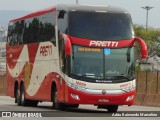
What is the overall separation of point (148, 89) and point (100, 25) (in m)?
12.4

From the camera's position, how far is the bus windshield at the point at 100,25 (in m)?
23.8

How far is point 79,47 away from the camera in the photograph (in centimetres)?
2367

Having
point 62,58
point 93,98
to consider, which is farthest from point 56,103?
point 93,98

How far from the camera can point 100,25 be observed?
24.2m

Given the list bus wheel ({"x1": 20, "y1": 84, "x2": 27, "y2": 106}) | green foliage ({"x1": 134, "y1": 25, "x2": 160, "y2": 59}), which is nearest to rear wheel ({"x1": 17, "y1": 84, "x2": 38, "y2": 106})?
bus wheel ({"x1": 20, "y1": 84, "x2": 27, "y2": 106})

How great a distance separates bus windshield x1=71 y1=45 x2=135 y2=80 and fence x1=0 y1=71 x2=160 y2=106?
429 inches

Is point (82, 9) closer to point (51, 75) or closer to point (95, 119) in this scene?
point (51, 75)

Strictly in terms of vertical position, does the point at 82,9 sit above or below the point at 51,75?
above

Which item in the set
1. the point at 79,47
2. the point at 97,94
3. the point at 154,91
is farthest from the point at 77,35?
the point at 154,91

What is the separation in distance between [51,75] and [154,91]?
10675 mm

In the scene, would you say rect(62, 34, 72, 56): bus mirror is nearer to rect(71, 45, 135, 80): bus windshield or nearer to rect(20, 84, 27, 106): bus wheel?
rect(71, 45, 135, 80): bus windshield

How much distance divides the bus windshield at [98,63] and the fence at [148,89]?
1089cm

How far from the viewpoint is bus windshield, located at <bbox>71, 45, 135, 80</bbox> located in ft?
77.6

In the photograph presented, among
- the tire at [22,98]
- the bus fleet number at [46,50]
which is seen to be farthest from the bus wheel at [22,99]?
the bus fleet number at [46,50]
